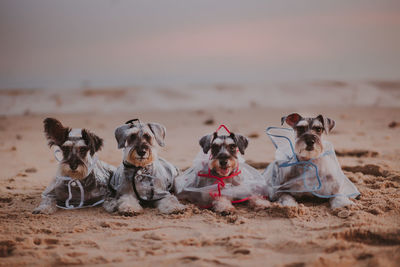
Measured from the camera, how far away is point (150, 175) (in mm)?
6207

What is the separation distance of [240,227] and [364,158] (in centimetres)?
534

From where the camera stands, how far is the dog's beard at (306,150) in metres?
5.84

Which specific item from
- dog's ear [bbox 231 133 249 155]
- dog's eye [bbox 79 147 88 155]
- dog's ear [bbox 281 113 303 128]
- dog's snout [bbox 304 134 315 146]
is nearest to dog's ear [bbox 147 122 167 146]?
dog's eye [bbox 79 147 88 155]

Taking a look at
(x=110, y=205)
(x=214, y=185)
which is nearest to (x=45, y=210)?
(x=110, y=205)

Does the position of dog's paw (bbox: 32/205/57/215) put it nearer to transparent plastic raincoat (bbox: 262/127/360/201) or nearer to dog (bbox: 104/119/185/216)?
dog (bbox: 104/119/185/216)

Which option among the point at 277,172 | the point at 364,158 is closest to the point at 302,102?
the point at 364,158

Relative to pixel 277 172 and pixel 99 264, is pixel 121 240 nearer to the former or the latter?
pixel 99 264

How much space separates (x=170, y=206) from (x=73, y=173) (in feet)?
5.37

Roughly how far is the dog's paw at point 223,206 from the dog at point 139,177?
1.78 feet

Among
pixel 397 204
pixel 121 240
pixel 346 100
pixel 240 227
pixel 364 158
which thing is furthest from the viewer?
pixel 346 100

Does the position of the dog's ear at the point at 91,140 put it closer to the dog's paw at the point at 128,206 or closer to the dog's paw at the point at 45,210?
the dog's paw at the point at 128,206

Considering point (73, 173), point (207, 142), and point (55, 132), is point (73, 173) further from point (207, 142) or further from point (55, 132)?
point (207, 142)

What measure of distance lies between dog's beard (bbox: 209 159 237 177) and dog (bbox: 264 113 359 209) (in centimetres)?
93

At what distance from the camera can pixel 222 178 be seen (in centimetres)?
614
